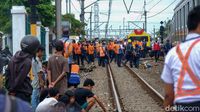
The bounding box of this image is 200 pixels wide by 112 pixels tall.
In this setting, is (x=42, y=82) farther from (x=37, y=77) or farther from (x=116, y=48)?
(x=116, y=48)

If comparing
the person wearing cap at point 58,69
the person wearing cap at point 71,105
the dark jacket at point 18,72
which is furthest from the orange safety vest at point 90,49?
the dark jacket at point 18,72

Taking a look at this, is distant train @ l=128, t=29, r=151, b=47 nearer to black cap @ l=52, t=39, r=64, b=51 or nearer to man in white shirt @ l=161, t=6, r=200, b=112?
black cap @ l=52, t=39, r=64, b=51

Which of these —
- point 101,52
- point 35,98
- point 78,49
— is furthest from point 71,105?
point 101,52

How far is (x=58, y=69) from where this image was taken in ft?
A: 31.9

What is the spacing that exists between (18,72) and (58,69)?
2554 millimetres

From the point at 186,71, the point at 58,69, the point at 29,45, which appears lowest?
the point at 58,69

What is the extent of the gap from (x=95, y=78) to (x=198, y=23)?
71.0ft

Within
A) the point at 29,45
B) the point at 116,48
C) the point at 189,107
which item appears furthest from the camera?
the point at 116,48

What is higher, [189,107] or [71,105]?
[189,107]

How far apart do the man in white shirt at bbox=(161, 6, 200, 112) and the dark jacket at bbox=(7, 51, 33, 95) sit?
3.22 meters

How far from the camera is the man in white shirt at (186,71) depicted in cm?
414

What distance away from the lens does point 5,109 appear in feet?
8.20

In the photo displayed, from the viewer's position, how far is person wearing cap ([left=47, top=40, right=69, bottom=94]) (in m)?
9.59

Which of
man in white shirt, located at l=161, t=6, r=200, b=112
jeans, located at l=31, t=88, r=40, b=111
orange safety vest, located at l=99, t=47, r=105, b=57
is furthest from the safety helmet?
orange safety vest, located at l=99, t=47, r=105, b=57
